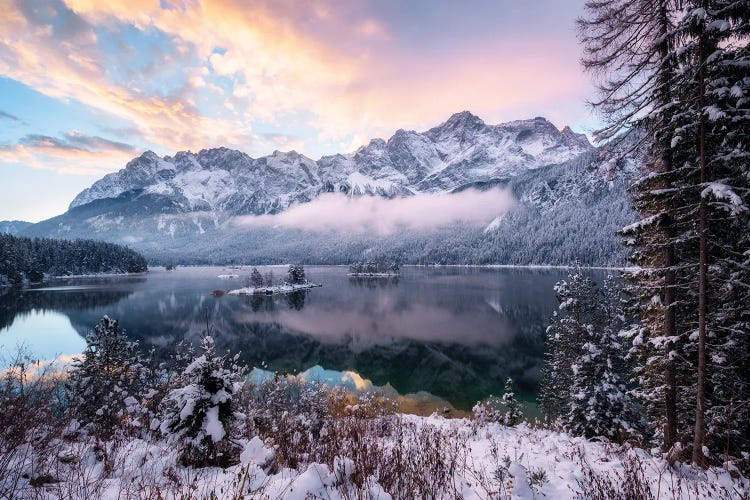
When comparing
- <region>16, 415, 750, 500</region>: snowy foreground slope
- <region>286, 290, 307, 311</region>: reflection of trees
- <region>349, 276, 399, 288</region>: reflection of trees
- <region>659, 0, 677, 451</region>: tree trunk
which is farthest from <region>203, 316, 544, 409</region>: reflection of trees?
<region>349, 276, 399, 288</region>: reflection of trees

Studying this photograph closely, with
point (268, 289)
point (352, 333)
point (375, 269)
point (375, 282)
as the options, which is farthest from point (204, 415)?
point (375, 269)

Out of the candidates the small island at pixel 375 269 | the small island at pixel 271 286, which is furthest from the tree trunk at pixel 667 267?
the small island at pixel 375 269

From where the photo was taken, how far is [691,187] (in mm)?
6664

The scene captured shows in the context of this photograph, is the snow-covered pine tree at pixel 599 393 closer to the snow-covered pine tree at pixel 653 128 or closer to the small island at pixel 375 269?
the snow-covered pine tree at pixel 653 128

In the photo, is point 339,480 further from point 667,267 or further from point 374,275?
point 374,275

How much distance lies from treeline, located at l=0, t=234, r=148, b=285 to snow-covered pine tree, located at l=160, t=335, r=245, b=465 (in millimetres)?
143108

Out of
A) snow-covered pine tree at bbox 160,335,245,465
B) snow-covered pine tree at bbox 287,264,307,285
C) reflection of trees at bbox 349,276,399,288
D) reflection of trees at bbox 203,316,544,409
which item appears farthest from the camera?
reflection of trees at bbox 349,276,399,288

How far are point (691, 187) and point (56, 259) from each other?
192 metres

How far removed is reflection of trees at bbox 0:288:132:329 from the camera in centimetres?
6182

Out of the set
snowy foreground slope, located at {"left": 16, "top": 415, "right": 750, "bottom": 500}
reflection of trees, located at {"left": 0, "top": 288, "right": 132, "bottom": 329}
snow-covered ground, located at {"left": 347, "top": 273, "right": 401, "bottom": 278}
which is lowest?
snow-covered ground, located at {"left": 347, "top": 273, "right": 401, "bottom": 278}

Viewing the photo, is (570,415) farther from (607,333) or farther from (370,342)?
(370,342)

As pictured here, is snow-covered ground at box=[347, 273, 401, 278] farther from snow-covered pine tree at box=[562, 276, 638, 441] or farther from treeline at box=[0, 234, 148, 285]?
snow-covered pine tree at box=[562, 276, 638, 441]

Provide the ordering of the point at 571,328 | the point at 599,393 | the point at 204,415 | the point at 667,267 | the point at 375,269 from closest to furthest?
1. the point at 204,415
2. the point at 667,267
3. the point at 599,393
4. the point at 571,328
5. the point at 375,269

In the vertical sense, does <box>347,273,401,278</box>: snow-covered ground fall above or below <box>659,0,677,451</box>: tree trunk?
below
